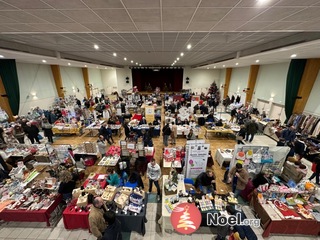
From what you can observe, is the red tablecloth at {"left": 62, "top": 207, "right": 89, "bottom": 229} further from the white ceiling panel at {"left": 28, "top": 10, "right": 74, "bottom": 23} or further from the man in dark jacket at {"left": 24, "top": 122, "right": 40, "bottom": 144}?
the man in dark jacket at {"left": 24, "top": 122, "right": 40, "bottom": 144}

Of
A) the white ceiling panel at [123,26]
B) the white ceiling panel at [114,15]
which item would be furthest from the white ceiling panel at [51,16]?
the white ceiling panel at [123,26]

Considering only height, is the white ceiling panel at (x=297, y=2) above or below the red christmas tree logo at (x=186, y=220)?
above

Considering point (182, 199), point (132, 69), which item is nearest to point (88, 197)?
point (182, 199)

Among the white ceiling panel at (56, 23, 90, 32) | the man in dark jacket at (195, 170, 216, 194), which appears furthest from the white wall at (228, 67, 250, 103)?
the white ceiling panel at (56, 23, 90, 32)

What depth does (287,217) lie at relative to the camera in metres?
3.99

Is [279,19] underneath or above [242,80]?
above

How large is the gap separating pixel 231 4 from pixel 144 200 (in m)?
4.96

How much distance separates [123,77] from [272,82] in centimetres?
2052

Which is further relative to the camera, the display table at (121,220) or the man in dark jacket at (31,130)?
the man in dark jacket at (31,130)

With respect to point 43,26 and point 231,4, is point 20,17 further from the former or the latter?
Answer: point 231,4

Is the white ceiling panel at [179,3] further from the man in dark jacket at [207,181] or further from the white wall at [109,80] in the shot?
the white wall at [109,80]

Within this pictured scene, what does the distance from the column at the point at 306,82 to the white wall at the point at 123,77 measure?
2193 centimetres

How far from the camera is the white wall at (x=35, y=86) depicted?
1128 centimetres

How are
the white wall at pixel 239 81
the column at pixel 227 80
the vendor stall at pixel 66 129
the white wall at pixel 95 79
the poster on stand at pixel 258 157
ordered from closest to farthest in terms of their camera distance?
1. the poster on stand at pixel 258 157
2. the vendor stall at pixel 66 129
3. the white wall at pixel 239 81
4. the column at pixel 227 80
5. the white wall at pixel 95 79
